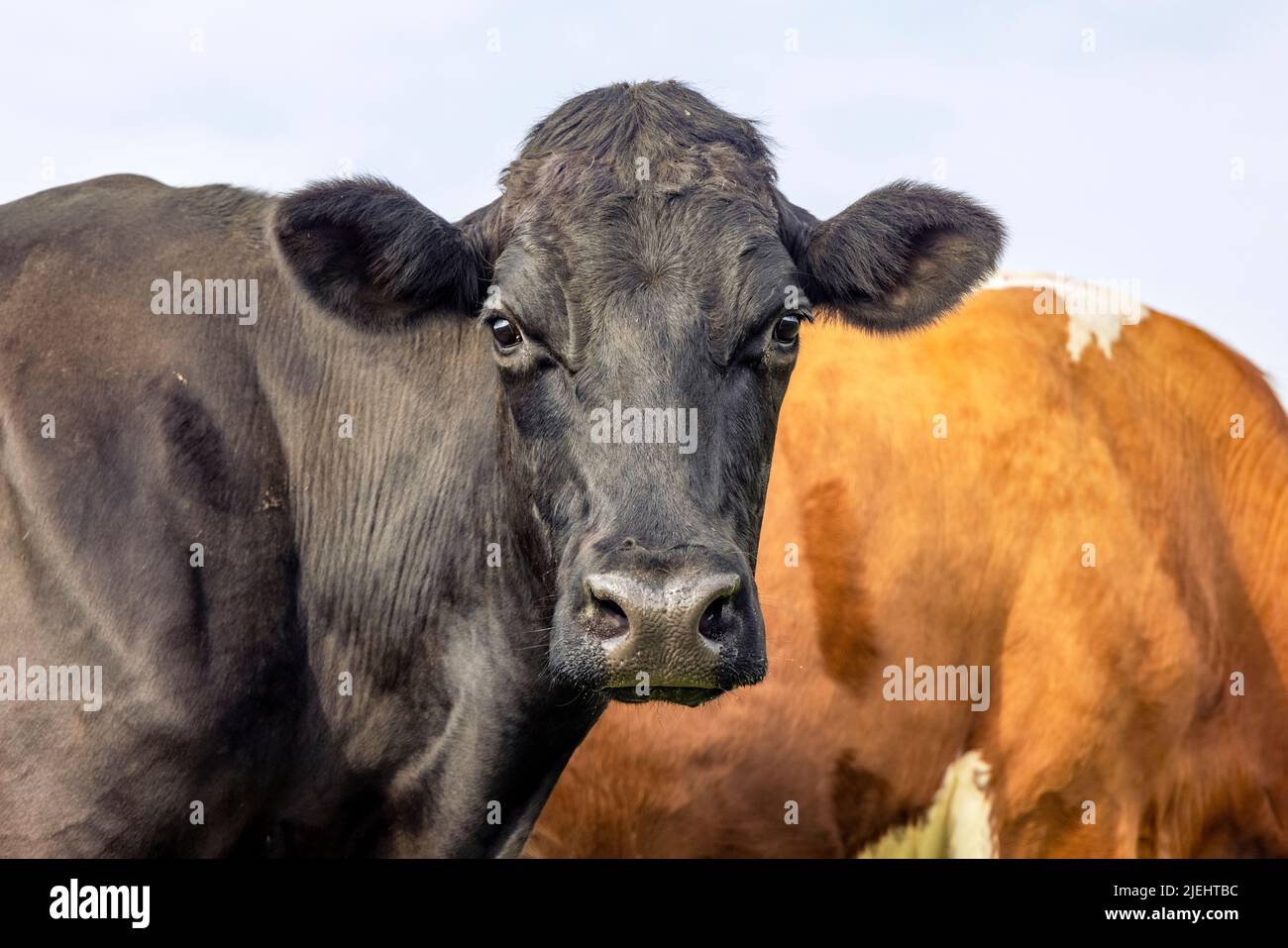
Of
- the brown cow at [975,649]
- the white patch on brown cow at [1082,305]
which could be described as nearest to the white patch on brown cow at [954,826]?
the brown cow at [975,649]

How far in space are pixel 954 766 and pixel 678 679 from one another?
4336 mm

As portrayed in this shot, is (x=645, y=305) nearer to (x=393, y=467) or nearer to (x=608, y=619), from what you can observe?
(x=608, y=619)

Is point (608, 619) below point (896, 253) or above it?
below

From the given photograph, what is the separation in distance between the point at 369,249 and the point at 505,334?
68cm

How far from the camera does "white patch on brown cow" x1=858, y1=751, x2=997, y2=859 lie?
7664mm

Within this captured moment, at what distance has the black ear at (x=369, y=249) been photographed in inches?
190

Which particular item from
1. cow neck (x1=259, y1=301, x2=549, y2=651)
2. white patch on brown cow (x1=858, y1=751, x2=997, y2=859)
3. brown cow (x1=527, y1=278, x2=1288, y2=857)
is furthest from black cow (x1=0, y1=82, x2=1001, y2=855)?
white patch on brown cow (x1=858, y1=751, x2=997, y2=859)

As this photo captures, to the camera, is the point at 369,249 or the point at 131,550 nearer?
the point at 131,550

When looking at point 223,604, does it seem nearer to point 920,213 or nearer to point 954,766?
point 920,213

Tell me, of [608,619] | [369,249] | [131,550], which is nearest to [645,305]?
[608,619]

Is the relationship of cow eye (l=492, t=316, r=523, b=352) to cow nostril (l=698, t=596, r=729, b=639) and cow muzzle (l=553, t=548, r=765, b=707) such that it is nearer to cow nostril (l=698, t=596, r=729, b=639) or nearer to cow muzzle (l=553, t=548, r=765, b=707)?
cow muzzle (l=553, t=548, r=765, b=707)

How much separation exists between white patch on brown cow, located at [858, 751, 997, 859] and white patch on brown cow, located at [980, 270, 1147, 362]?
245cm

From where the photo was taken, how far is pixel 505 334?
4.56 meters

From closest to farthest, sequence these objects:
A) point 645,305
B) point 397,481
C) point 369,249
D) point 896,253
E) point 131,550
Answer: point 645,305 < point 131,550 < point 369,249 < point 397,481 < point 896,253
